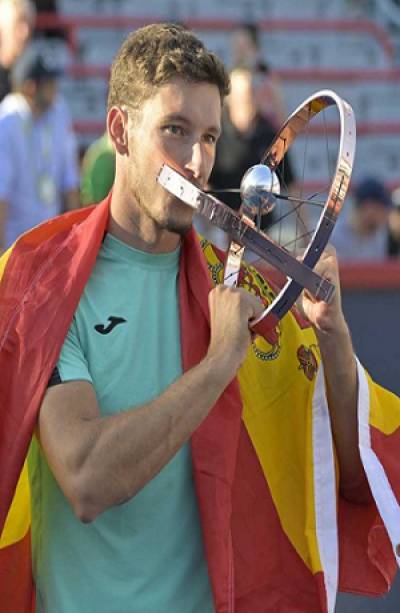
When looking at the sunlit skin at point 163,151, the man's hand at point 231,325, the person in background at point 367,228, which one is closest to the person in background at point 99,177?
the sunlit skin at point 163,151

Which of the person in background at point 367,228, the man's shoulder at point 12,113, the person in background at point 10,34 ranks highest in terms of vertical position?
the person in background at point 10,34

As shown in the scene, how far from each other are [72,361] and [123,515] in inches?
12.6

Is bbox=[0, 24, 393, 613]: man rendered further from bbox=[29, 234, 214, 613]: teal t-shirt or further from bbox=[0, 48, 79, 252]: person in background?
bbox=[0, 48, 79, 252]: person in background

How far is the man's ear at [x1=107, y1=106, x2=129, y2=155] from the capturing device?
9.35ft

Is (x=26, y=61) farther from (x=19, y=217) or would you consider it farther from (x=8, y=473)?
(x=8, y=473)

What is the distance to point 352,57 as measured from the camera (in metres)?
13.9

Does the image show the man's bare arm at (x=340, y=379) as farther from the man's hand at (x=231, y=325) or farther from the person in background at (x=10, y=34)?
the person in background at (x=10, y=34)

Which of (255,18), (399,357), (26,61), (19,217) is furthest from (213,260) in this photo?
(255,18)

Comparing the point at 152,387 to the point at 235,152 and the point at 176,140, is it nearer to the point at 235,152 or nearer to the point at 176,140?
the point at 176,140

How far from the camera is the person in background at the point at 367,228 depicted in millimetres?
8344

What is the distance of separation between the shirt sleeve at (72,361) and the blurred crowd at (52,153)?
3.56 metres

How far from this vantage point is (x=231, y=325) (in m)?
2.57

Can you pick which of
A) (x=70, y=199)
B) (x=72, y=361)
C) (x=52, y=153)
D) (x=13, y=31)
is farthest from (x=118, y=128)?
(x=13, y=31)

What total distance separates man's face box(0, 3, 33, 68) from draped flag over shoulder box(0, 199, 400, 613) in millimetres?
5153
